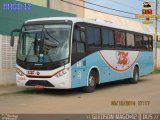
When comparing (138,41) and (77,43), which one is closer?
(77,43)

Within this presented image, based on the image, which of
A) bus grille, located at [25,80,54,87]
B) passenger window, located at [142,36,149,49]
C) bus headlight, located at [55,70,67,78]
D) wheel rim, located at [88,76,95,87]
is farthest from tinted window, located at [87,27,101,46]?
passenger window, located at [142,36,149,49]

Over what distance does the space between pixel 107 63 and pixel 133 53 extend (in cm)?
370

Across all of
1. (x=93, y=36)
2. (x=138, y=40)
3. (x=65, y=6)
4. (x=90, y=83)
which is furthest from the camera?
(x=65, y=6)

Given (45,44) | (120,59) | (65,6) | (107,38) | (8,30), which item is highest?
(65,6)

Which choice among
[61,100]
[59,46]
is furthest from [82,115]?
[59,46]

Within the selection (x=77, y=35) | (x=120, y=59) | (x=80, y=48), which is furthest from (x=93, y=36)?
(x=120, y=59)

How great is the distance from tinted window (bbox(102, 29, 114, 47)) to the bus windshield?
317 centimetres

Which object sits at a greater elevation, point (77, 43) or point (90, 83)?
point (77, 43)

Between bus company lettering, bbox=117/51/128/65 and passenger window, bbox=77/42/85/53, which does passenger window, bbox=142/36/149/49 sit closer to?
bus company lettering, bbox=117/51/128/65

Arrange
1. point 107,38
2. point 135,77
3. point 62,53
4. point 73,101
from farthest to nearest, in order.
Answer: point 135,77 < point 107,38 < point 62,53 < point 73,101

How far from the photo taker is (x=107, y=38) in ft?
64.1

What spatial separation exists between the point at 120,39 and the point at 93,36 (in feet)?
11.0

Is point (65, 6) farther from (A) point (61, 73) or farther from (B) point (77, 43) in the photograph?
(A) point (61, 73)

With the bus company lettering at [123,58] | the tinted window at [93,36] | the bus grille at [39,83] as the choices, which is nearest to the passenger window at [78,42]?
the tinted window at [93,36]
